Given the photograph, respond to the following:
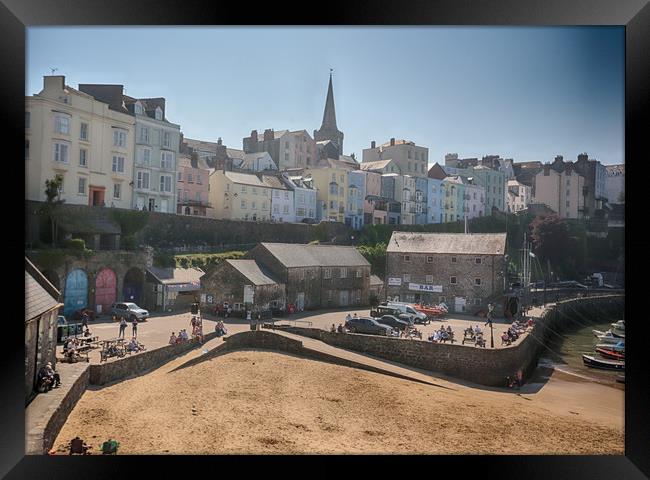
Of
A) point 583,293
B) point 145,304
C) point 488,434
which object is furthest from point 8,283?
point 583,293

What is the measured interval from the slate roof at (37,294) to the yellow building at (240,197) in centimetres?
349

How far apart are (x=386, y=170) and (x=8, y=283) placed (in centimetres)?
754

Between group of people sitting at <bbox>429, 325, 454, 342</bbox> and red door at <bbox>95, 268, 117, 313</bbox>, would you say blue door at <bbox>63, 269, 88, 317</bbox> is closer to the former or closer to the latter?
red door at <bbox>95, 268, 117, 313</bbox>

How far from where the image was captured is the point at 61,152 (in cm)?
868

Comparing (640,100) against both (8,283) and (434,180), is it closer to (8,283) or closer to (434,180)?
(434,180)

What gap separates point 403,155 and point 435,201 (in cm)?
167

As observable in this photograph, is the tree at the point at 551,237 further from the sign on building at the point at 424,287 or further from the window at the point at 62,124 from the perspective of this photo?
the window at the point at 62,124

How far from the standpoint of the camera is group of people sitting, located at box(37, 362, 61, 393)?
717 cm

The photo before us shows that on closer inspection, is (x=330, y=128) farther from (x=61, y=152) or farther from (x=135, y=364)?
(x=135, y=364)

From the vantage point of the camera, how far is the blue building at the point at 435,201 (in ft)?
37.6

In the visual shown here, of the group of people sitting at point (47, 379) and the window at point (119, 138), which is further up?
the window at point (119, 138)

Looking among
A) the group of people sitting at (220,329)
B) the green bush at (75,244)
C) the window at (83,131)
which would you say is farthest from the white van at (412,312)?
the window at (83,131)

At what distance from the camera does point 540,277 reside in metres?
11.0

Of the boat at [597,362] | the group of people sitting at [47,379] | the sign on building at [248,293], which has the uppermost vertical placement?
the sign on building at [248,293]
